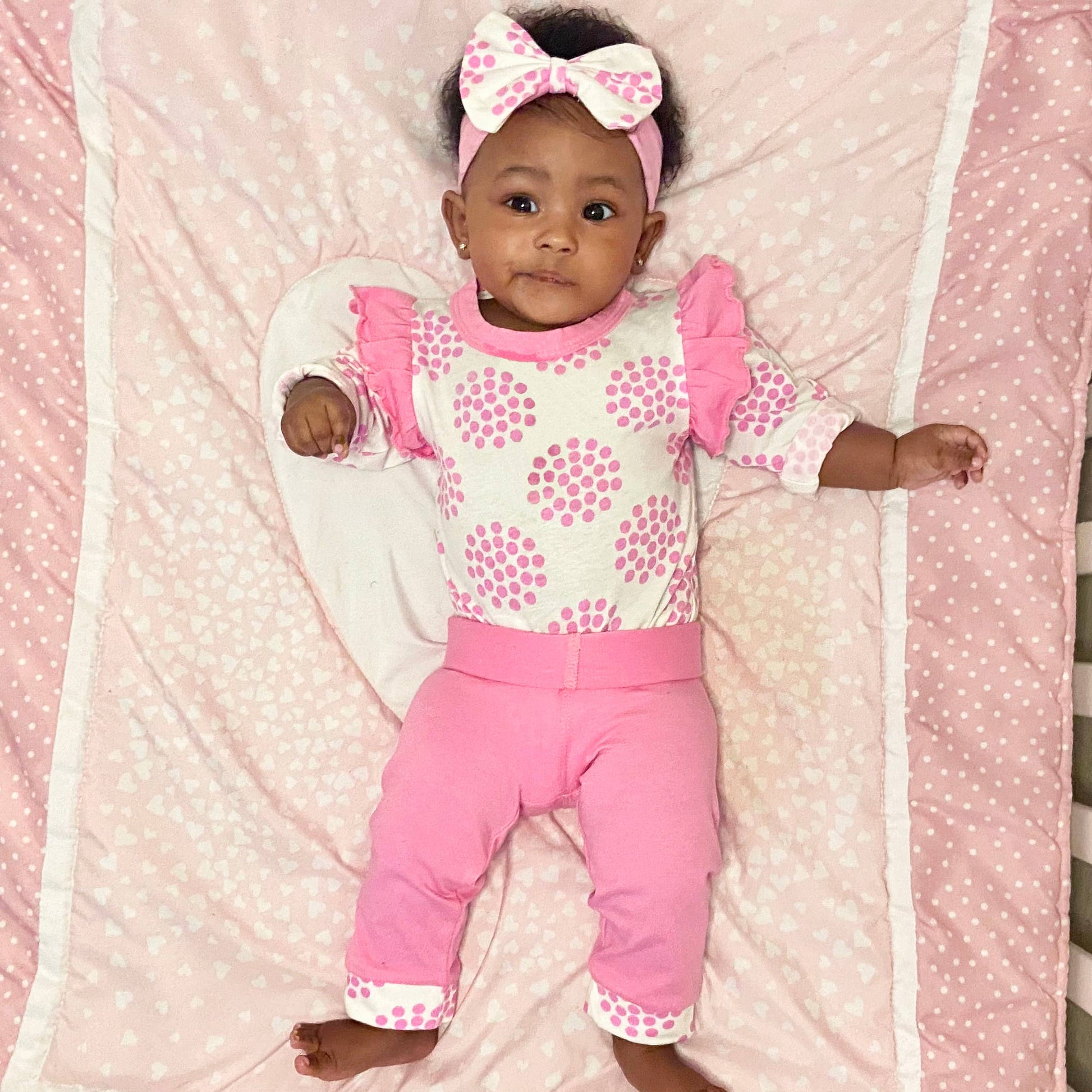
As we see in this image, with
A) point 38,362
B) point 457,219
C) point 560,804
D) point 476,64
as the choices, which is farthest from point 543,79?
point 560,804

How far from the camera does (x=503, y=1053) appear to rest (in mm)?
1196

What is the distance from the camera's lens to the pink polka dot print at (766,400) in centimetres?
121

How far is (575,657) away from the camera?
3.89ft

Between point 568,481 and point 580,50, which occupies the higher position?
point 580,50

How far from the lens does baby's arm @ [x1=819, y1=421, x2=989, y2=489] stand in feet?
3.72

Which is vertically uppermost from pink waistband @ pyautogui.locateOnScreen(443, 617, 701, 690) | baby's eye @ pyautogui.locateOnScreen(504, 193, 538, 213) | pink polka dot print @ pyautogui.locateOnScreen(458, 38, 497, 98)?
pink polka dot print @ pyautogui.locateOnScreen(458, 38, 497, 98)

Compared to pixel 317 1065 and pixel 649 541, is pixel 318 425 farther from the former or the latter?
pixel 317 1065

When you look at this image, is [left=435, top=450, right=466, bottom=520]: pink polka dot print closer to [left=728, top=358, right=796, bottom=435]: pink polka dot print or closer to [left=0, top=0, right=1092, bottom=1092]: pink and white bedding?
[left=0, top=0, right=1092, bottom=1092]: pink and white bedding

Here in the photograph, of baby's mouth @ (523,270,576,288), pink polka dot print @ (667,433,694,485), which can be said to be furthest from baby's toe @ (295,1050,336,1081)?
baby's mouth @ (523,270,576,288)

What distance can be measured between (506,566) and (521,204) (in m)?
0.41

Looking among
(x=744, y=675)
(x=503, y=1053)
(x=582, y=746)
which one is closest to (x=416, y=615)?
(x=582, y=746)

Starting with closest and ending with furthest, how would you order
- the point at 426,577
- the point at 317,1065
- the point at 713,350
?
1. the point at 317,1065
2. the point at 713,350
3. the point at 426,577

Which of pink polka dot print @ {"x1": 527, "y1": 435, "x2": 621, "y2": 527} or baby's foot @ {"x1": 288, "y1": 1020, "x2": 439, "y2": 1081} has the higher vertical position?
pink polka dot print @ {"x1": 527, "y1": 435, "x2": 621, "y2": 527}

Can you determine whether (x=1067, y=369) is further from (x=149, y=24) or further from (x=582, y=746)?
(x=149, y=24)
